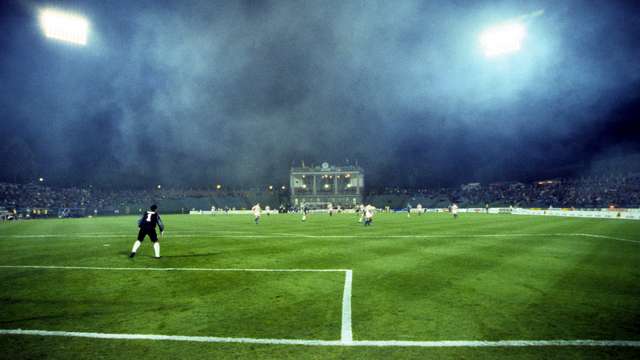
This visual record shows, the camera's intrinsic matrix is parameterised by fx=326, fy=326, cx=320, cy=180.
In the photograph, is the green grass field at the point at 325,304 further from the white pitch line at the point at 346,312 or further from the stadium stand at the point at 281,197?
the stadium stand at the point at 281,197

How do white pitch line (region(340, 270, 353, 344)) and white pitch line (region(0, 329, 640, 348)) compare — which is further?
white pitch line (region(340, 270, 353, 344))

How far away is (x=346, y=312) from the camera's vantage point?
5.57 meters

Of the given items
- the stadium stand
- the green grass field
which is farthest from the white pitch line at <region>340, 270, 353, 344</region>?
the stadium stand

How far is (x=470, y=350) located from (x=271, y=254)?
346 inches

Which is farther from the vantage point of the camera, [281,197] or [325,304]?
[281,197]

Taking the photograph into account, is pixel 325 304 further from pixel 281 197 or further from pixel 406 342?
pixel 281 197

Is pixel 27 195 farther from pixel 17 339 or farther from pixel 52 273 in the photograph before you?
pixel 17 339

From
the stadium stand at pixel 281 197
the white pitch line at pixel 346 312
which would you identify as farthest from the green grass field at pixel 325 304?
the stadium stand at pixel 281 197

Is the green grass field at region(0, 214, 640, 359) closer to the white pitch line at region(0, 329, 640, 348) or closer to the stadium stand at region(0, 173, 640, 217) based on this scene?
the white pitch line at region(0, 329, 640, 348)

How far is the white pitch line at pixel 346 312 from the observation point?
4.51 m

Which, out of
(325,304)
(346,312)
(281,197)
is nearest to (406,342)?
(346,312)

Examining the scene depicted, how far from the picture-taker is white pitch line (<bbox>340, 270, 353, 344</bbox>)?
4507 millimetres

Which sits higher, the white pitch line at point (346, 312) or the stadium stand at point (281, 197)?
the stadium stand at point (281, 197)

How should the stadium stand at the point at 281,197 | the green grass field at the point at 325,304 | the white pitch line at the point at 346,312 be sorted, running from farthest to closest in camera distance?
the stadium stand at the point at 281,197 < the white pitch line at the point at 346,312 < the green grass field at the point at 325,304
